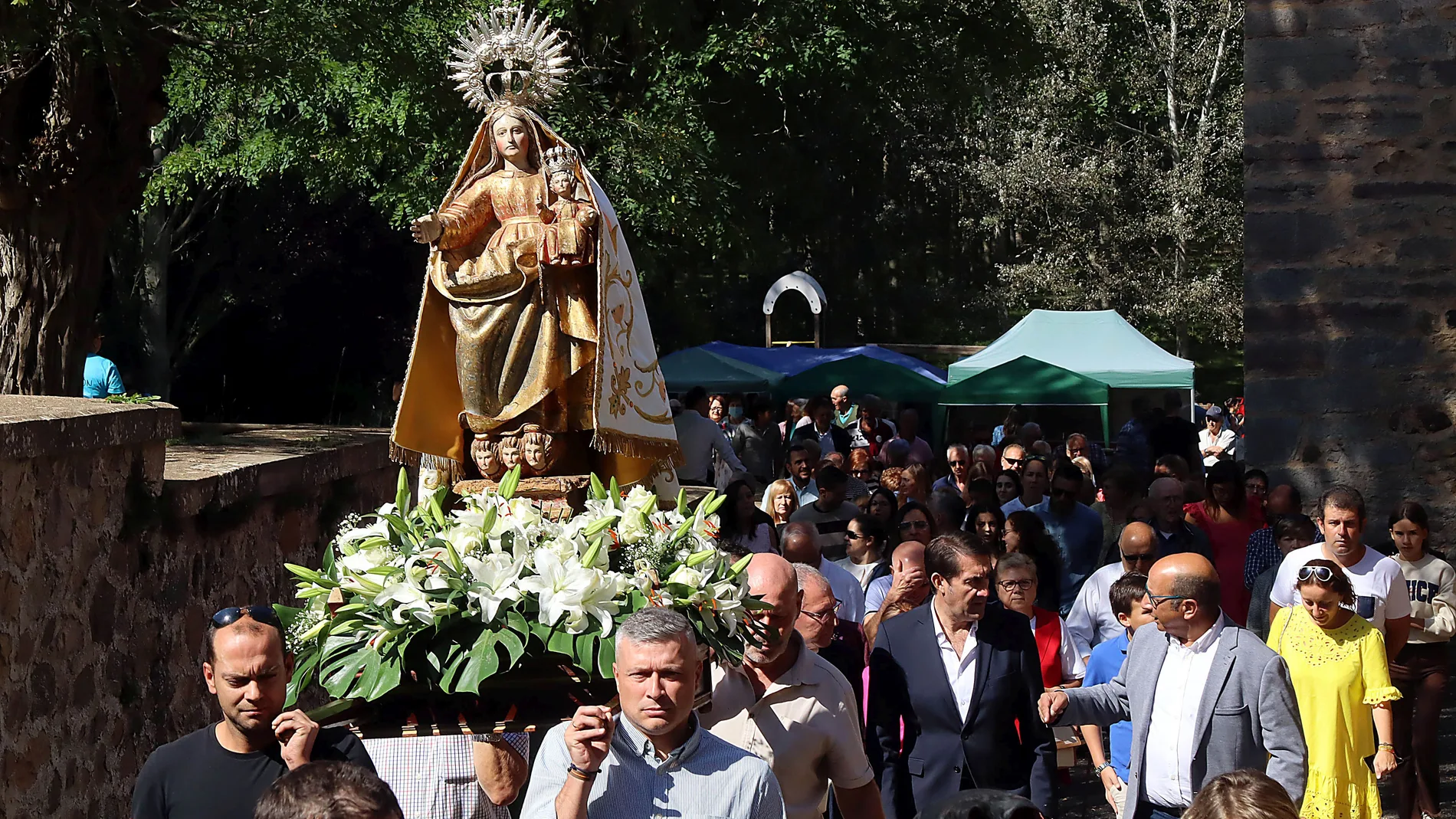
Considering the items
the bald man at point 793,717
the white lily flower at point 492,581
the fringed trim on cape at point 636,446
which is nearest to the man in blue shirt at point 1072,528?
the fringed trim on cape at point 636,446

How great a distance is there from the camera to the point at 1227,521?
33.6 ft

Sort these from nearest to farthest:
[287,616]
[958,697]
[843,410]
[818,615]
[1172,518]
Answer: [287,616]
[818,615]
[958,697]
[1172,518]
[843,410]

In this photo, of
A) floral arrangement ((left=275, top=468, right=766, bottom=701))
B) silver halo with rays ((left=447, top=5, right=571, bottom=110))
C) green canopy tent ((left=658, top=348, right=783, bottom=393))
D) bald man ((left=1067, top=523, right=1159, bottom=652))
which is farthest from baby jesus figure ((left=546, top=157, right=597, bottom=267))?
green canopy tent ((left=658, top=348, right=783, bottom=393))

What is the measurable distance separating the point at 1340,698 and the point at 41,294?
7052 mm

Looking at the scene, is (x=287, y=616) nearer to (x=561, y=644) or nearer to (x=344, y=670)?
(x=344, y=670)

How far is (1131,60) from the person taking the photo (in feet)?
127

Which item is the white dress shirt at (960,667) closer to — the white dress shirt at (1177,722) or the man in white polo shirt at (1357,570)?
the white dress shirt at (1177,722)

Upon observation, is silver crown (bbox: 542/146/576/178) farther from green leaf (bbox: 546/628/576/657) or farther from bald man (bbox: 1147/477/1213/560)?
bald man (bbox: 1147/477/1213/560)

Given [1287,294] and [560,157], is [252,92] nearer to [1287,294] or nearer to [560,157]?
[560,157]

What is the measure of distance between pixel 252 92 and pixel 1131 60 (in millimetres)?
30166

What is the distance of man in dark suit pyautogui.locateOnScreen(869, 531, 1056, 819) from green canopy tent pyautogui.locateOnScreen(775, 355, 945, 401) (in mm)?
15569

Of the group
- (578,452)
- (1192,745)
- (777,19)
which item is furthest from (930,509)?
(777,19)

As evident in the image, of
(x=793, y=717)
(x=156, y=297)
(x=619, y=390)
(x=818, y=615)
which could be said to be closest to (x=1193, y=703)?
(x=818, y=615)

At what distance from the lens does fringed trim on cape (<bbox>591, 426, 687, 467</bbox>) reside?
6395 mm
